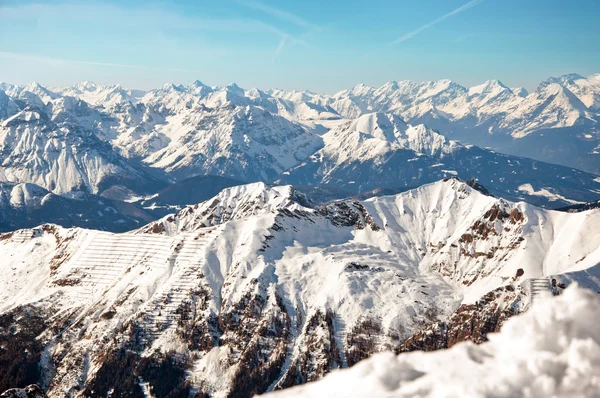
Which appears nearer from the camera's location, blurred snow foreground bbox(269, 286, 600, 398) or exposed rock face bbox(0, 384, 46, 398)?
blurred snow foreground bbox(269, 286, 600, 398)

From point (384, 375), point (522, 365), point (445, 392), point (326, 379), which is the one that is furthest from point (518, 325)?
point (326, 379)

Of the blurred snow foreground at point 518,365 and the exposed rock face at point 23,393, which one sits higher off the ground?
the blurred snow foreground at point 518,365

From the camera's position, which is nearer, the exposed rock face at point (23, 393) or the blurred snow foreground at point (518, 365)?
the blurred snow foreground at point (518, 365)

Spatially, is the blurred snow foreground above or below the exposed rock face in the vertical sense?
above

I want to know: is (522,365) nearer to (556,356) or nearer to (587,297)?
(556,356)

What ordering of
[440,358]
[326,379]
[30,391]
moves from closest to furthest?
1. [440,358]
2. [326,379]
3. [30,391]

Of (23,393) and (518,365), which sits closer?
(518,365)

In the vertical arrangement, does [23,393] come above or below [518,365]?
below

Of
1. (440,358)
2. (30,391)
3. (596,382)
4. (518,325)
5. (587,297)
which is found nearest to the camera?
(596,382)
